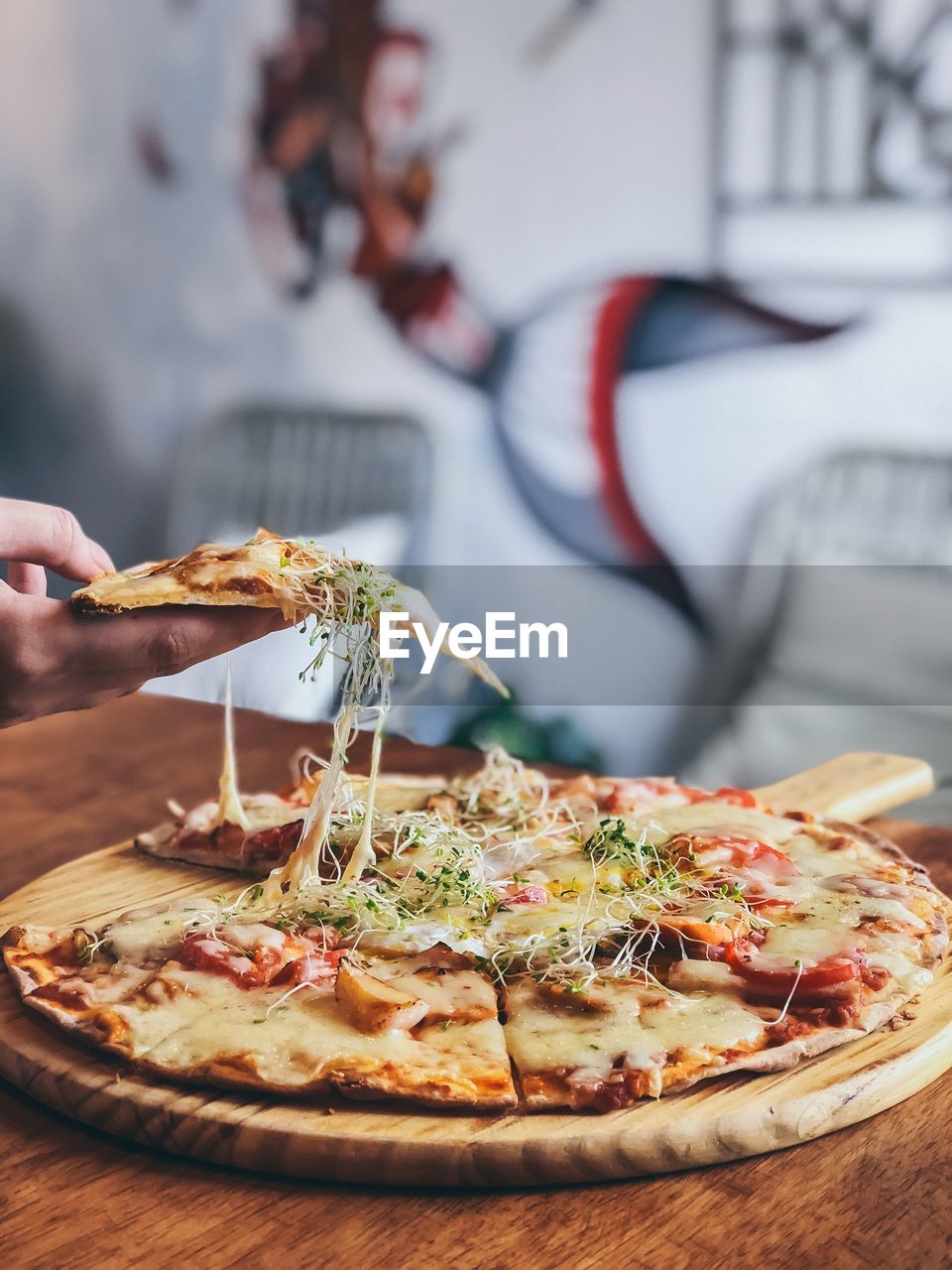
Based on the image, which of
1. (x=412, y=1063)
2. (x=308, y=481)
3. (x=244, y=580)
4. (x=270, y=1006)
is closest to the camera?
(x=412, y=1063)

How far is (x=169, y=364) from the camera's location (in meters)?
7.15

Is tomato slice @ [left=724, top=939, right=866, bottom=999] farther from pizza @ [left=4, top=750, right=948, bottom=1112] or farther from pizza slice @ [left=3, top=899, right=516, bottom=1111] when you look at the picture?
pizza slice @ [left=3, top=899, right=516, bottom=1111]

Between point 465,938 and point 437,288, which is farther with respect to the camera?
point 437,288

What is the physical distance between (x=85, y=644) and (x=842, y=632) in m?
3.45

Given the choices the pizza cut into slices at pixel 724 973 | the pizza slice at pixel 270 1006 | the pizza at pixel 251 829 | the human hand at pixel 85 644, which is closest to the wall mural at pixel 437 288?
the pizza at pixel 251 829

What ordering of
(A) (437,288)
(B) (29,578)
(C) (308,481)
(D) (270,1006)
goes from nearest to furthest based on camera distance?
(D) (270,1006)
(B) (29,578)
(A) (437,288)
(C) (308,481)

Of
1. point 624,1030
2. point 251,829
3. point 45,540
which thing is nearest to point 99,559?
point 45,540

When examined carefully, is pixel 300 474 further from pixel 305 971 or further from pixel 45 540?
pixel 305 971

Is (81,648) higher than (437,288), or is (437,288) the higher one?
(437,288)

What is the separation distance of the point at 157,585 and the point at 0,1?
658 centimetres

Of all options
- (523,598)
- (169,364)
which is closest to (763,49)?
(523,598)

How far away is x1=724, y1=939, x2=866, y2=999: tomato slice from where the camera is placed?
1573 mm

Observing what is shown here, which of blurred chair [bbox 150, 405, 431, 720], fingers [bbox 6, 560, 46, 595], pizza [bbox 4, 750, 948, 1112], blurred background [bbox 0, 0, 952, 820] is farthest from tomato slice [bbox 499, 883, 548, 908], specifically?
blurred chair [bbox 150, 405, 431, 720]

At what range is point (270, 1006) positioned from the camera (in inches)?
61.3
